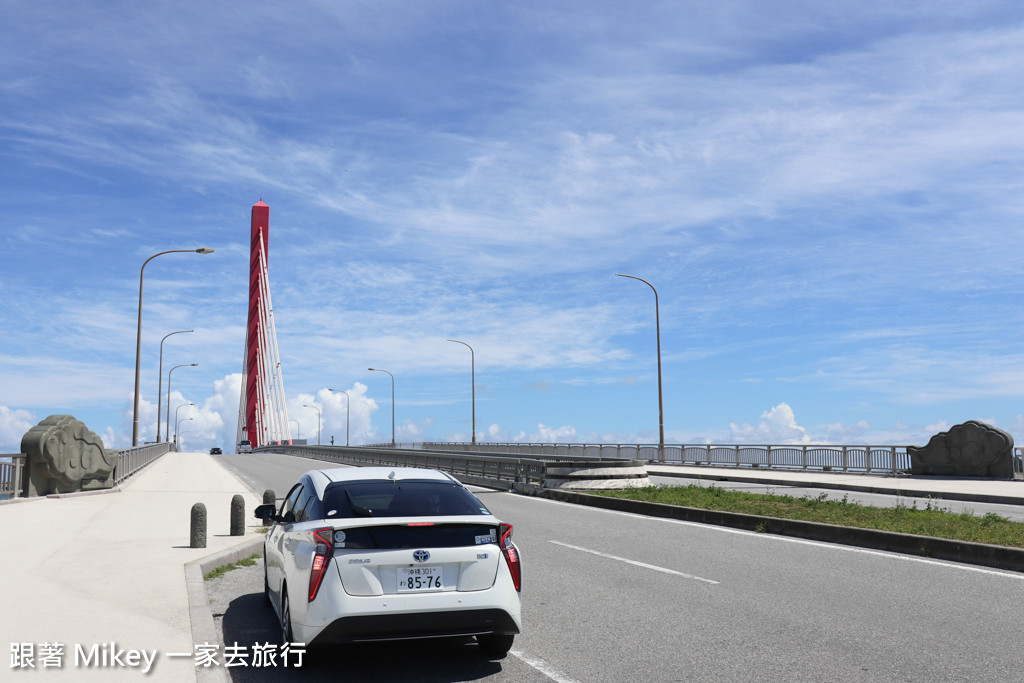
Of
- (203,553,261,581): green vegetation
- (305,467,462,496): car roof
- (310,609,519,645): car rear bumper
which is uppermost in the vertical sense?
(305,467,462,496): car roof

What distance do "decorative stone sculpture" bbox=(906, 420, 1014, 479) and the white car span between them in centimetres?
2476

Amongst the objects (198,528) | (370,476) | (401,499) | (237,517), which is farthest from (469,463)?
(401,499)

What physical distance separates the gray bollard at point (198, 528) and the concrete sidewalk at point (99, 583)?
16cm

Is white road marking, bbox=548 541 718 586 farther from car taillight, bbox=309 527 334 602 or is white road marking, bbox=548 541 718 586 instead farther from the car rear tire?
car taillight, bbox=309 527 334 602

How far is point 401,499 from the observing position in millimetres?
6336

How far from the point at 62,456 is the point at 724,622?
1827 centimetres

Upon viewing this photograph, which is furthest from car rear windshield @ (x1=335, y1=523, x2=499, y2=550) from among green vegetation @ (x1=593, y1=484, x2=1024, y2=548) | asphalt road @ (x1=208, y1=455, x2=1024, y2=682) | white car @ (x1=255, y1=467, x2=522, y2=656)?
green vegetation @ (x1=593, y1=484, x2=1024, y2=548)

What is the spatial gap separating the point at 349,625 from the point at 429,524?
0.82m

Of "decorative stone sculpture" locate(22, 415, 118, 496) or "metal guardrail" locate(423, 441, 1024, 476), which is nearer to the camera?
"decorative stone sculpture" locate(22, 415, 118, 496)

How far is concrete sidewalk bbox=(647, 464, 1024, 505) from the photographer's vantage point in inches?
805

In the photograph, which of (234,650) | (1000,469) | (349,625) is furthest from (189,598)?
(1000,469)

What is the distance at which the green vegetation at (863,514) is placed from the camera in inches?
459

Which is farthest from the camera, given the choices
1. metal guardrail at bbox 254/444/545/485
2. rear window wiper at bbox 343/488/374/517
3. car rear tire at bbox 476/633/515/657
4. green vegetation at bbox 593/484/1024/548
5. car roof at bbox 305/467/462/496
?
metal guardrail at bbox 254/444/545/485

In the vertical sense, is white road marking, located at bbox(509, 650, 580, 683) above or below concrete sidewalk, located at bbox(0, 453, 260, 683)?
below
